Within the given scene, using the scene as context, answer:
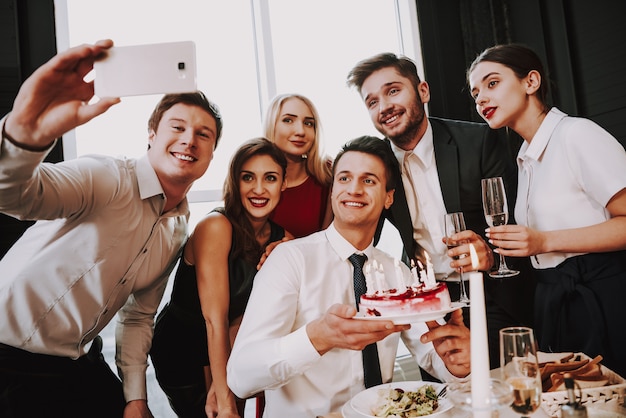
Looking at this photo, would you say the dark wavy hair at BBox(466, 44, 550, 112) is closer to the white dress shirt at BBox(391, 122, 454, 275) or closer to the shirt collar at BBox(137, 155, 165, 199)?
the white dress shirt at BBox(391, 122, 454, 275)

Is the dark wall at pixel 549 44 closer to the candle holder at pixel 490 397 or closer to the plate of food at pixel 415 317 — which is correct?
the plate of food at pixel 415 317

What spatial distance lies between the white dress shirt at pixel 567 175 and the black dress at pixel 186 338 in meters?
1.25

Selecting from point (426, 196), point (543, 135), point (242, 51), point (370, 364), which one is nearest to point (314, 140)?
point (426, 196)

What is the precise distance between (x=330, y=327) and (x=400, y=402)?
0.96 ft

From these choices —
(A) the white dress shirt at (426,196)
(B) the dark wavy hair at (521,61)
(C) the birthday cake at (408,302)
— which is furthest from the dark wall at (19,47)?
(B) the dark wavy hair at (521,61)

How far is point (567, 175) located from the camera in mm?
2113

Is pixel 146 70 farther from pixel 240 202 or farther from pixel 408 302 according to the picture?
pixel 240 202

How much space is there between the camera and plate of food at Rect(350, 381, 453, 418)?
131cm

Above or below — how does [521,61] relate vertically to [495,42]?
below

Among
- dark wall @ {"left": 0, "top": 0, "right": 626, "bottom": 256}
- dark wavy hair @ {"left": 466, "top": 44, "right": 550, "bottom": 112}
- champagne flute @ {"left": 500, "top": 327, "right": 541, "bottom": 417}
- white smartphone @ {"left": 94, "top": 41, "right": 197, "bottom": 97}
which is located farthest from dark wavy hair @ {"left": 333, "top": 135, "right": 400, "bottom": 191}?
champagne flute @ {"left": 500, "top": 327, "right": 541, "bottom": 417}

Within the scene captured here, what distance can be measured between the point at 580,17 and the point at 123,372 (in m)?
3.37

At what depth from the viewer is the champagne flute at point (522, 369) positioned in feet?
3.19

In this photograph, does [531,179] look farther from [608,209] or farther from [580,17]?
[580,17]

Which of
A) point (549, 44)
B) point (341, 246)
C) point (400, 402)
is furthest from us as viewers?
point (549, 44)
